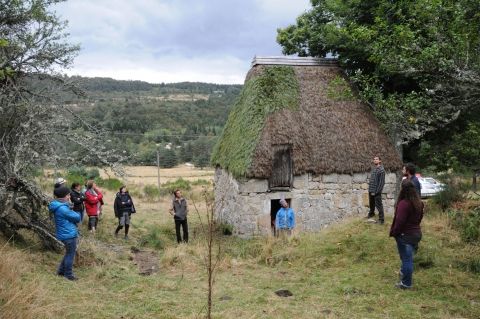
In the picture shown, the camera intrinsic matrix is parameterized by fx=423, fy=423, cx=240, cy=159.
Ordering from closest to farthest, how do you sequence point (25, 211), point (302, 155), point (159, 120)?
1. point (25, 211)
2. point (302, 155)
3. point (159, 120)

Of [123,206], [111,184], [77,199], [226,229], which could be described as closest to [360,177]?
[226,229]

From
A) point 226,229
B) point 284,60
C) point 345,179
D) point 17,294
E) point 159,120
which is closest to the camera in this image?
point 17,294

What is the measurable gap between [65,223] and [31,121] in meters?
2.64

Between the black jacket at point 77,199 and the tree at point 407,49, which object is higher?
the tree at point 407,49

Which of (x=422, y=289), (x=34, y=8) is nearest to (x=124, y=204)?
(x=34, y=8)

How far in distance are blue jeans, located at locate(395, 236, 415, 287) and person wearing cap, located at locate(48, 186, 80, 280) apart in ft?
16.7

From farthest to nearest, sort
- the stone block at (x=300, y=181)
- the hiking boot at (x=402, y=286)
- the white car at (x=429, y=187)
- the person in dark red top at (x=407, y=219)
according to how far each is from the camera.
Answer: the white car at (x=429, y=187)
the stone block at (x=300, y=181)
the hiking boot at (x=402, y=286)
the person in dark red top at (x=407, y=219)

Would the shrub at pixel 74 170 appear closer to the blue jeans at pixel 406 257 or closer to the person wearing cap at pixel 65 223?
the person wearing cap at pixel 65 223

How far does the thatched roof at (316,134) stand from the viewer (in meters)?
12.7

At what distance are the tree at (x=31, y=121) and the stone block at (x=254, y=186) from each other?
14.2ft

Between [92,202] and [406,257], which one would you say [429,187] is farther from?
[92,202]

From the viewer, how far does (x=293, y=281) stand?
7.45 meters

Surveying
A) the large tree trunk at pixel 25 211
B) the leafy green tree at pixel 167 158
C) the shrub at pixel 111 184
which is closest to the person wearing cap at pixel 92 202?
the large tree trunk at pixel 25 211

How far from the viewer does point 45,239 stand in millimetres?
8180
